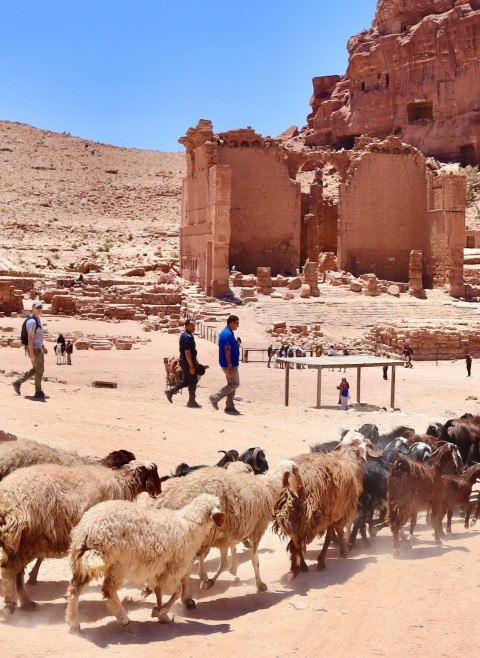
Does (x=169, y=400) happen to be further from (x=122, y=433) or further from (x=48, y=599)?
(x=48, y=599)

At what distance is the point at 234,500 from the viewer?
21.6 ft

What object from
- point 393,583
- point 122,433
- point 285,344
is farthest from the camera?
point 285,344

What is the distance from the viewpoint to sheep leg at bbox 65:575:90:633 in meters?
5.55

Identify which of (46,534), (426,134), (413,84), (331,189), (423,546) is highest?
(413,84)

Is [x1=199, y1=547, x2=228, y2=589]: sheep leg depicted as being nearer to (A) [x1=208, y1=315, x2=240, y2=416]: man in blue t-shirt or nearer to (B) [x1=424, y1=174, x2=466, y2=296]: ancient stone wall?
A: (A) [x1=208, y1=315, x2=240, y2=416]: man in blue t-shirt

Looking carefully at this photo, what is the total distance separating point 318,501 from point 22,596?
2484 millimetres

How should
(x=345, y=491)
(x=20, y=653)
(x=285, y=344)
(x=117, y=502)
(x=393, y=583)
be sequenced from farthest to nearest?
(x=285, y=344) → (x=345, y=491) → (x=393, y=583) → (x=117, y=502) → (x=20, y=653)

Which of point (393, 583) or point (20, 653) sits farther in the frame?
point (393, 583)

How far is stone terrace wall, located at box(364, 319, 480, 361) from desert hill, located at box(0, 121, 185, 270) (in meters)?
24.9

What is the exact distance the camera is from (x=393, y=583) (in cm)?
673

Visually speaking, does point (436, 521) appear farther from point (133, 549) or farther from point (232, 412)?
point (232, 412)

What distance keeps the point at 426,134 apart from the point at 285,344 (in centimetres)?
4363

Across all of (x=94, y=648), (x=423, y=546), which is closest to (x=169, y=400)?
(x=423, y=546)

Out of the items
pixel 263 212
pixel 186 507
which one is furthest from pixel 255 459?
pixel 263 212
